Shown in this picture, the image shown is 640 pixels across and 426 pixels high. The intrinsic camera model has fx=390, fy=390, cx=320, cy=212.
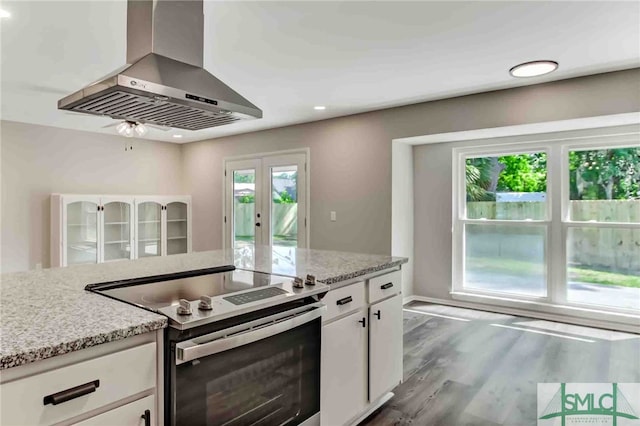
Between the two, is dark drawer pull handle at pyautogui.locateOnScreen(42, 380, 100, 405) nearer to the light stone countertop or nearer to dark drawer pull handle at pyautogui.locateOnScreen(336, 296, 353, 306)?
the light stone countertop

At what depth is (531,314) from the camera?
166 inches

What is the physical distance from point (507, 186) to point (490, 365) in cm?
229

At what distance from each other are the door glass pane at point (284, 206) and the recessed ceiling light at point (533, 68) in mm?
2906

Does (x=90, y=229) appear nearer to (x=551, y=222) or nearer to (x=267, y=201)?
(x=267, y=201)

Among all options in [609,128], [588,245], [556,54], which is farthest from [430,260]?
[556,54]

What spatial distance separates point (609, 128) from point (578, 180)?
1.86ft

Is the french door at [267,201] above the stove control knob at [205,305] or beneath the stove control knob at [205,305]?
above

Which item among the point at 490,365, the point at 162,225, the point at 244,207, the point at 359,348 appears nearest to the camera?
the point at 359,348

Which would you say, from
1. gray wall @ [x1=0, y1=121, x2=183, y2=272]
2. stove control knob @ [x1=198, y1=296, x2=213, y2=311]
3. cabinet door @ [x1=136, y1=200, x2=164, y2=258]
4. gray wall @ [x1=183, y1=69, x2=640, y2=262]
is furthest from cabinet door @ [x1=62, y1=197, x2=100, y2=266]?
stove control knob @ [x1=198, y1=296, x2=213, y2=311]

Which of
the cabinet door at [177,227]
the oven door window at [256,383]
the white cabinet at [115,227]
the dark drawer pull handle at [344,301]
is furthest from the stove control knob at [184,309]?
the cabinet door at [177,227]

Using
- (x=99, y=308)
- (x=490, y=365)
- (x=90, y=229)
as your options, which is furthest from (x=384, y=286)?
(x=90, y=229)

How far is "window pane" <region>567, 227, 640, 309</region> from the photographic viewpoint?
382 centimetres

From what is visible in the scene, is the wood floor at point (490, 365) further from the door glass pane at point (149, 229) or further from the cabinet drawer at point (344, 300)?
the door glass pane at point (149, 229)

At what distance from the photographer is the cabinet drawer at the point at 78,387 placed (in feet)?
3.06
